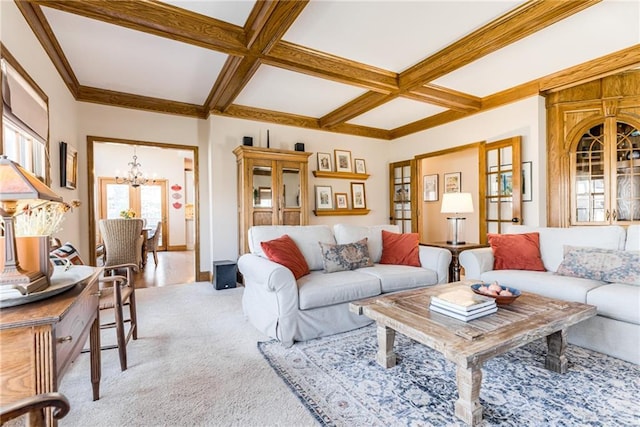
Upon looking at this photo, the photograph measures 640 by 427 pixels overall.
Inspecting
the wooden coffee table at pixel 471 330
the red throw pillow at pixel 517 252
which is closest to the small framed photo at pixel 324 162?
the red throw pillow at pixel 517 252

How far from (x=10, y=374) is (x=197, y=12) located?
264 cm

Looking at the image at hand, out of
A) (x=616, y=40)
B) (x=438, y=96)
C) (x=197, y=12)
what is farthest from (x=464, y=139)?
(x=197, y=12)

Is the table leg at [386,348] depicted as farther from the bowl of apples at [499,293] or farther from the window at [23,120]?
the window at [23,120]

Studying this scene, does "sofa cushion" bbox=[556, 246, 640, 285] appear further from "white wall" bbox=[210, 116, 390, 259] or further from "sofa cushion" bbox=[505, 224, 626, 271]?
"white wall" bbox=[210, 116, 390, 259]

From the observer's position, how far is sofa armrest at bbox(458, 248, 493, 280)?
3047 millimetres

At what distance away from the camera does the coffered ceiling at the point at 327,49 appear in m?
2.45

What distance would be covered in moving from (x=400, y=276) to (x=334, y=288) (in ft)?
2.34

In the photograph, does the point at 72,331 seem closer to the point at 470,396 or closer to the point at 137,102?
the point at 470,396

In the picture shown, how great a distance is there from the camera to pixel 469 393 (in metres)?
1.49

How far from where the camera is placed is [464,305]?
1.81 meters

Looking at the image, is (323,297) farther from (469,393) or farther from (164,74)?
(164,74)

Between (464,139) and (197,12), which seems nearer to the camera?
(197,12)

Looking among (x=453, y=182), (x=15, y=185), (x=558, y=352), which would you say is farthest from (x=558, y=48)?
(x=15, y=185)

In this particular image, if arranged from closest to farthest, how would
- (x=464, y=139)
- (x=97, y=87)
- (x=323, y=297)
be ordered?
1. (x=323, y=297)
2. (x=97, y=87)
3. (x=464, y=139)
